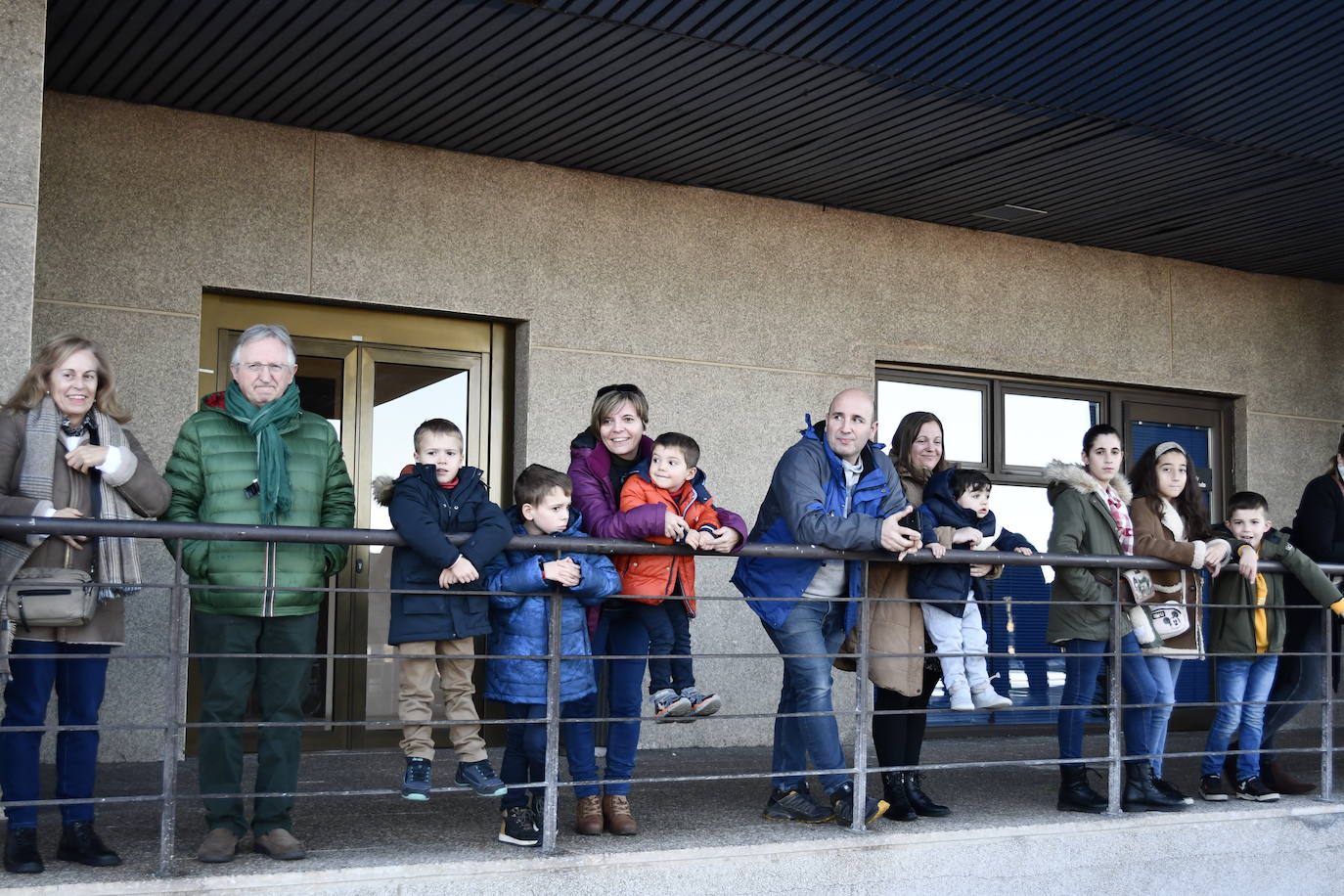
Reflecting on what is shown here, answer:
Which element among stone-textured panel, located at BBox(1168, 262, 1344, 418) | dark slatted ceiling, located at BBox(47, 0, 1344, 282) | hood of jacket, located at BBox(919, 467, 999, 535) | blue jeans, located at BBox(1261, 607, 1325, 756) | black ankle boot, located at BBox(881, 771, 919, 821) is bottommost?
black ankle boot, located at BBox(881, 771, 919, 821)

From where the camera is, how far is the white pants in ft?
15.4

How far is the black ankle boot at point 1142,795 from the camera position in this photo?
201 inches

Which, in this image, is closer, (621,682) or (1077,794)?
(621,682)

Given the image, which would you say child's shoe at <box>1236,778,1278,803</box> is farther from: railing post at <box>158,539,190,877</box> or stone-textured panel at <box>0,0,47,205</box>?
stone-textured panel at <box>0,0,47,205</box>

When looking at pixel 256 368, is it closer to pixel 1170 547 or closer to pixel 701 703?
pixel 701 703

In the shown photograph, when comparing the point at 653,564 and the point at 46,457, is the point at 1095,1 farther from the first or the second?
the point at 46,457

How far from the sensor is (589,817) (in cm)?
428

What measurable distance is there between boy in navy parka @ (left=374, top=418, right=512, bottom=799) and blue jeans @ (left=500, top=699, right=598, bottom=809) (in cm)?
11

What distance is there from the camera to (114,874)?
11.5 ft

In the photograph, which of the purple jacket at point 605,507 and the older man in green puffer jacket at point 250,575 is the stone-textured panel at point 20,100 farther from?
the purple jacket at point 605,507

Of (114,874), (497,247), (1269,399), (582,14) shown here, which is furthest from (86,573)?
(1269,399)

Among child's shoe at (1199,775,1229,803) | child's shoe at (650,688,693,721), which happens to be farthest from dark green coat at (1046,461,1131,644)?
child's shoe at (650,688,693,721)

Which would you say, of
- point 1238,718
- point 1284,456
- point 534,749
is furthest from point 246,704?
point 1284,456

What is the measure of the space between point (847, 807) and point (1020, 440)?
4262 millimetres
